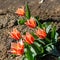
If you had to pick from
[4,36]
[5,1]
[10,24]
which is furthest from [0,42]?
[5,1]

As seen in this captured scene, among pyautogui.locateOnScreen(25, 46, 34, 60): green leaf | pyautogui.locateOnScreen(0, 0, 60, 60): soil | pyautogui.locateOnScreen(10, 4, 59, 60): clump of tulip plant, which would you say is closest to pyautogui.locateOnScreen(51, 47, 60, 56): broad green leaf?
pyautogui.locateOnScreen(10, 4, 59, 60): clump of tulip plant

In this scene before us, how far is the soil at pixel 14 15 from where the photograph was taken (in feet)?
14.4

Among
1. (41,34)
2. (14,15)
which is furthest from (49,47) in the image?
(14,15)

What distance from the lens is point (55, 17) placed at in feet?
14.9

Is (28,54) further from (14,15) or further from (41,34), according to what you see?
(14,15)

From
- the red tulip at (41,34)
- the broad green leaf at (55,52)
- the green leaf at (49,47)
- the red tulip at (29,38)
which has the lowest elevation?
the broad green leaf at (55,52)

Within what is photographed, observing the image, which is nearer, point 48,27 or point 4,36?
point 48,27

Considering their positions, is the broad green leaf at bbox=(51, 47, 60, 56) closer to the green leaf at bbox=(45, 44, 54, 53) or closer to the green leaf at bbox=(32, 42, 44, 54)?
the green leaf at bbox=(45, 44, 54, 53)

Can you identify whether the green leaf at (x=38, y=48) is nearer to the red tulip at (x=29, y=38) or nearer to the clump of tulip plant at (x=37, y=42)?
the clump of tulip plant at (x=37, y=42)

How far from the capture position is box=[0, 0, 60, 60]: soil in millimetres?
4394

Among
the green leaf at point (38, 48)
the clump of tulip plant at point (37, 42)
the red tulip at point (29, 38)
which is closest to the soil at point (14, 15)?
the clump of tulip plant at point (37, 42)

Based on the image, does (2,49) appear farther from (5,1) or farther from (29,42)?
(5,1)

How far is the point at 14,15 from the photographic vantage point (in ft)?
16.3

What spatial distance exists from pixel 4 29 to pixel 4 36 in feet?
0.70
